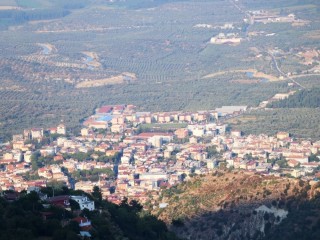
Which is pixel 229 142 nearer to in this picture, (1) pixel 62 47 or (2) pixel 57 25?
(1) pixel 62 47

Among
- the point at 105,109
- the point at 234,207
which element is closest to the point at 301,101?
the point at 105,109

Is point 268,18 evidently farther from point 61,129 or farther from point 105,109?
point 61,129

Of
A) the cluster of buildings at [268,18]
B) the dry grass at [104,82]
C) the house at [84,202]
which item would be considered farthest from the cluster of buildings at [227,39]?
the house at [84,202]

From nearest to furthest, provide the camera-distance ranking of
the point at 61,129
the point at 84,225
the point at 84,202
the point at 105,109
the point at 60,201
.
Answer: the point at 84,225, the point at 60,201, the point at 84,202, the point at 61,129, the point at 105,109

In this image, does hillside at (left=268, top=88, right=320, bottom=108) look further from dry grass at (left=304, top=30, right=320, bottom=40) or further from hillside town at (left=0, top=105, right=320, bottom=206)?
dry grass at (left=304, top=30, right=320, bottom=40)

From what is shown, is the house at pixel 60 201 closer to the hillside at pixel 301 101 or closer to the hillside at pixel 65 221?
the hillside at pixel 65 221

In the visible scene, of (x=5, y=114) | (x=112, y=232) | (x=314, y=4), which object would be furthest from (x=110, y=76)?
(x=112, y=232)
